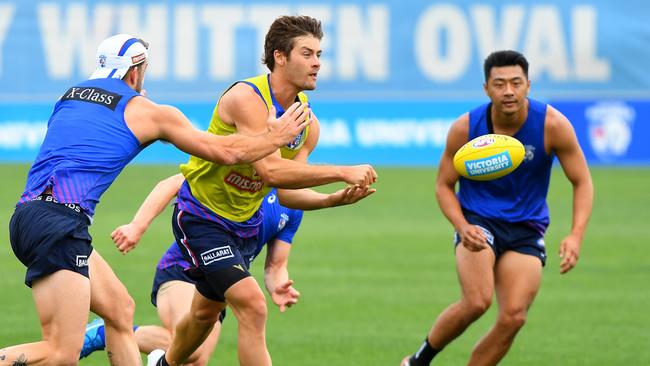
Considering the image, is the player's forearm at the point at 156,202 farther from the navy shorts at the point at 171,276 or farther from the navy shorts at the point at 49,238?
the navy shorts at the point at 49,238

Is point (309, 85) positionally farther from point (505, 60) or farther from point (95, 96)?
point (505, 60)

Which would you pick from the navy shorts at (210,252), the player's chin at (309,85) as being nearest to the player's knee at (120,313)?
the navy shorts at (210,252)

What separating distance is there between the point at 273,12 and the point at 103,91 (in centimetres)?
2293

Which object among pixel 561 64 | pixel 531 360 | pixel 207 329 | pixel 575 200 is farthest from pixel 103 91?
pixel 561 64

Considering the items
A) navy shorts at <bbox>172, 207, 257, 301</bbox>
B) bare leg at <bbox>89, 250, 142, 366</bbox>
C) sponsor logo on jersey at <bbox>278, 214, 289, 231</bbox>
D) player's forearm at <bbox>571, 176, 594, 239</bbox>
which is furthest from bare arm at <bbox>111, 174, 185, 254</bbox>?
player's forearm at <bbox>571, 176, 594, 239</bbox>

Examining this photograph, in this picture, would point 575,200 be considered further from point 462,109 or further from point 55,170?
point 462,109

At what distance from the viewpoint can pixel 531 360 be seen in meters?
10.4

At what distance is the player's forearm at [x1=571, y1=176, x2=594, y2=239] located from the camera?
9.20 m

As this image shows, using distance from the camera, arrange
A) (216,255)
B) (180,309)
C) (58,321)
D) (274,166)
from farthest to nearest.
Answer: (180,309)
(216,255)
(274,166)
(58,321)

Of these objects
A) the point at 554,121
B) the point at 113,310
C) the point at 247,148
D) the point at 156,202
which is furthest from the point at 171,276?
the point at 554,121

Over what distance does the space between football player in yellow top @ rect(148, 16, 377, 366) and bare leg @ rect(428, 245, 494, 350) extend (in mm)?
1444

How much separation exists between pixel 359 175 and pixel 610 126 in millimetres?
21325

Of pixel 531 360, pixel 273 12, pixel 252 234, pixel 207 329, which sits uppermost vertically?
pixel 252 234

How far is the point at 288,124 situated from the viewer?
7828 mm
